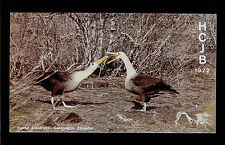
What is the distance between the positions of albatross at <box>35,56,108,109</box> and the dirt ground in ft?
0.19

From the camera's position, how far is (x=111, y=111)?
2.85 metres

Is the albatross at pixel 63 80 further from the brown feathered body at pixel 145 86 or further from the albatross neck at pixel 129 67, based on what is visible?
the brown feathered body at pixel 145 86

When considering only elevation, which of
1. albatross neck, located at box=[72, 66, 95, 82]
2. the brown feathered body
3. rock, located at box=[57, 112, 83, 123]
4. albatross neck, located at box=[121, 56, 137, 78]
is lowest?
rock, located at box=[57, 112, 83, 123]

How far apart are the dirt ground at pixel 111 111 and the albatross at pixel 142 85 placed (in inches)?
2.4

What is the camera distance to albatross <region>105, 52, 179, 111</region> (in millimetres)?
2846

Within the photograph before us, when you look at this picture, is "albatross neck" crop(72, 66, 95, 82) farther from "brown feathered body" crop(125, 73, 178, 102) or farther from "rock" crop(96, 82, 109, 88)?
Result: "brown feathered body" crop(125, 73, 178, 102)

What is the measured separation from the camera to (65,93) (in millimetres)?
2861

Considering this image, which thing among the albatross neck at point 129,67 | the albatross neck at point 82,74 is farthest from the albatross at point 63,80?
the albatross neck at point 129,67

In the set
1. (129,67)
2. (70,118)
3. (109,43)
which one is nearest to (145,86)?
(129,67)

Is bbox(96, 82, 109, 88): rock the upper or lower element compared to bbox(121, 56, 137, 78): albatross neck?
lower

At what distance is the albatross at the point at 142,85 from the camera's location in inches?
112

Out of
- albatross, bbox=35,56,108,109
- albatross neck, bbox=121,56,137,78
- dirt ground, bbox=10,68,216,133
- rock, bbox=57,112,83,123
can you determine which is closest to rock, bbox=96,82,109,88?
dirt ground, bbox=10,68,216,133

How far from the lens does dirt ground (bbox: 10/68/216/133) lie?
9.32 ft
